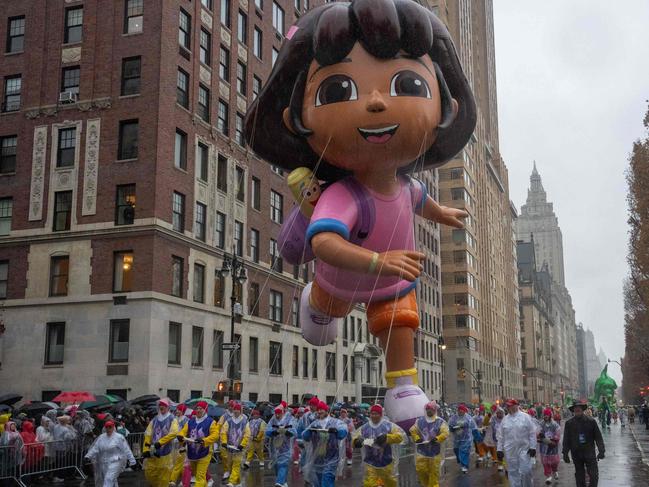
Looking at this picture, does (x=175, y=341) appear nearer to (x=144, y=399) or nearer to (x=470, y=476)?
(x=144, y=399)

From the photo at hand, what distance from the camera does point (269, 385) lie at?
125 feet

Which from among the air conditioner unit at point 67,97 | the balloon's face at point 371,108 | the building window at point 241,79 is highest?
the building window at point 241,79

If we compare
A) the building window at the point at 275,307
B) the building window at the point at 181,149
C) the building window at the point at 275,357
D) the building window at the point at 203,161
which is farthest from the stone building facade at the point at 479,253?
the building window at the point at 181,149

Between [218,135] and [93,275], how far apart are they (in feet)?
31.6

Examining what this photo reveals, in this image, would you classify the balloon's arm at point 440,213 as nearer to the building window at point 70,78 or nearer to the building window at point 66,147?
the building window at point 66,147

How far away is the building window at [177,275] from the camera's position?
104 feet

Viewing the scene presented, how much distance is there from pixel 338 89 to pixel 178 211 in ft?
85.0

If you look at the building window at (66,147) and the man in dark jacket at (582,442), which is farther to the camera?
the building window at (66,147)

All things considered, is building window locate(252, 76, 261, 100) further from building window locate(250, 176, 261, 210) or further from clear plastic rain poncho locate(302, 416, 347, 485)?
clear plastic rain poncho locate(302, 416, 347, 485)

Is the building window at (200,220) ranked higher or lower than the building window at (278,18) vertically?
lower

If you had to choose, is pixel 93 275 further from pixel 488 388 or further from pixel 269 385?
pixel 488 388

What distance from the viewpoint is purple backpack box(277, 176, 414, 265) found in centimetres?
800

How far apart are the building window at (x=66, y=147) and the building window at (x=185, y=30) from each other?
631cm

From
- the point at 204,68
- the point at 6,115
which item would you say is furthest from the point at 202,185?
the point at 6,115
